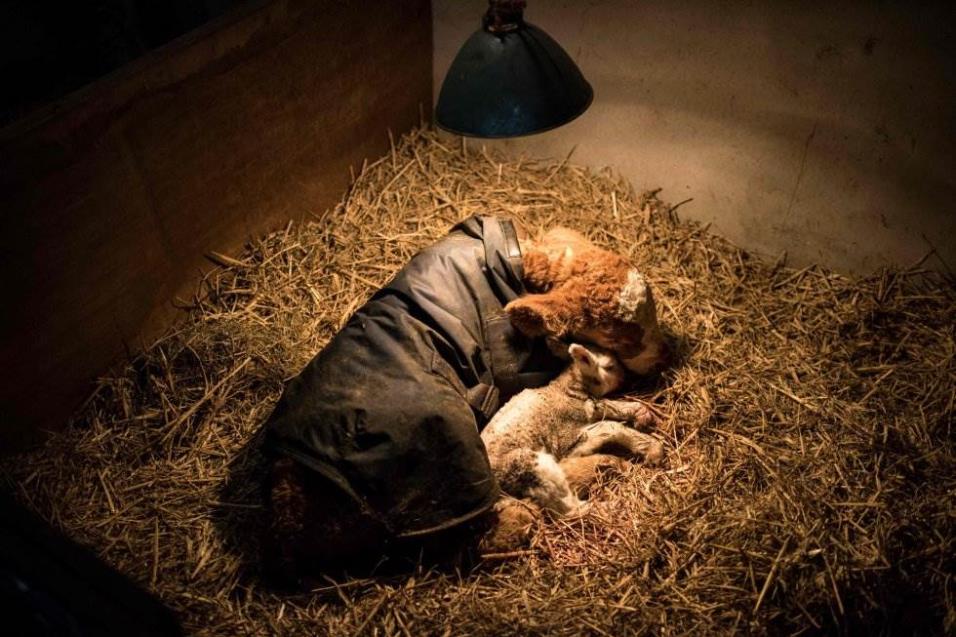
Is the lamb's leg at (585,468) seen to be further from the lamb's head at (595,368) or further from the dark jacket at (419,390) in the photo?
the dark jacket at (419,390)

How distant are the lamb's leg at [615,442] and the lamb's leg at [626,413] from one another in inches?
1.7

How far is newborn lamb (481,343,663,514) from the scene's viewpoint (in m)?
3.29

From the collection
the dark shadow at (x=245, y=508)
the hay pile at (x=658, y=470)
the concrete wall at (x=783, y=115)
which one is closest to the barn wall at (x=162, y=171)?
the hay pile at (x=658, y=470)

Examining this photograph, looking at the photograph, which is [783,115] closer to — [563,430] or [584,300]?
[584,300]

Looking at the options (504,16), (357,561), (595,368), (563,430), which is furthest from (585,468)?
(504,16)

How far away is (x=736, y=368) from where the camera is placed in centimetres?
393

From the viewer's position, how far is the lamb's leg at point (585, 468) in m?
3.43

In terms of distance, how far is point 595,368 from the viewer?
3.46m

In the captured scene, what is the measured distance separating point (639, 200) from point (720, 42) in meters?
0.99

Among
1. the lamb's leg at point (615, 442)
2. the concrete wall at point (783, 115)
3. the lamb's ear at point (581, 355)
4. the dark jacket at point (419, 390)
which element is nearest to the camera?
the dark jacket at point (419, 390)

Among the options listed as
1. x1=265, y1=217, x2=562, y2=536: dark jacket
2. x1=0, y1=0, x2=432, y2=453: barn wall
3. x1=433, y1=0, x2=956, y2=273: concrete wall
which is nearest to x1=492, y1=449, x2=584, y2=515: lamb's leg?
x1=265, y1=217, x2=562, y2=536: dark jacket

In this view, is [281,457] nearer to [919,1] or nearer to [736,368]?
[736,368]

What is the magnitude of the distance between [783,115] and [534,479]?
92.0 inches

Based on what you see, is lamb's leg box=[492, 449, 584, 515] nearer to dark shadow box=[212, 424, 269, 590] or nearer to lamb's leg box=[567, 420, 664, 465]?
lamb's leg box=[567, 420, 664, 465]
